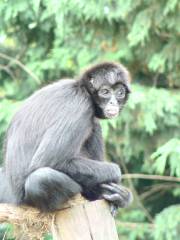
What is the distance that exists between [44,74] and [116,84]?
548cm

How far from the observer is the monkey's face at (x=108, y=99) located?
9672 mm

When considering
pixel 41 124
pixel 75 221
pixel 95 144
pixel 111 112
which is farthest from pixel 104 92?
pixel 75 221

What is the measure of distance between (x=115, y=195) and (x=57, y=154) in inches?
26.9

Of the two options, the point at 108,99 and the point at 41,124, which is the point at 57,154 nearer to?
the point at 41,124

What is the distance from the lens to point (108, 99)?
972 cm

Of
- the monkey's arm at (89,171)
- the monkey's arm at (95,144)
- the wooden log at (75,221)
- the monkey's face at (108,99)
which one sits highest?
the monkey's face at (108,99)

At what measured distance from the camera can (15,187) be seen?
9094mm

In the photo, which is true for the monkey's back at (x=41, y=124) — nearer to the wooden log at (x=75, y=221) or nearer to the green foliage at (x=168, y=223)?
the wooden log at (x=75, y=221)

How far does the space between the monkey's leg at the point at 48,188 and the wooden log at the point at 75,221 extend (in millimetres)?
96

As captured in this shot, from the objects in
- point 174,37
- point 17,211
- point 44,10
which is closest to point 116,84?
point 17,211

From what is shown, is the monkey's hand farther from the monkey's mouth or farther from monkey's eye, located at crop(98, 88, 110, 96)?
monkey's eye, located at crop(98, 88, 110, 96)

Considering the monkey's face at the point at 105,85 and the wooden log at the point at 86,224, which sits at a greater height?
the monkey's face at the point at 105,85

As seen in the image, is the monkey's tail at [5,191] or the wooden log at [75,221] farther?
the monkey's tail at [5,191]

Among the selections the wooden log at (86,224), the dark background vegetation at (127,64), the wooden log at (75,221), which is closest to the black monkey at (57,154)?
the wooden log at (75,221)
